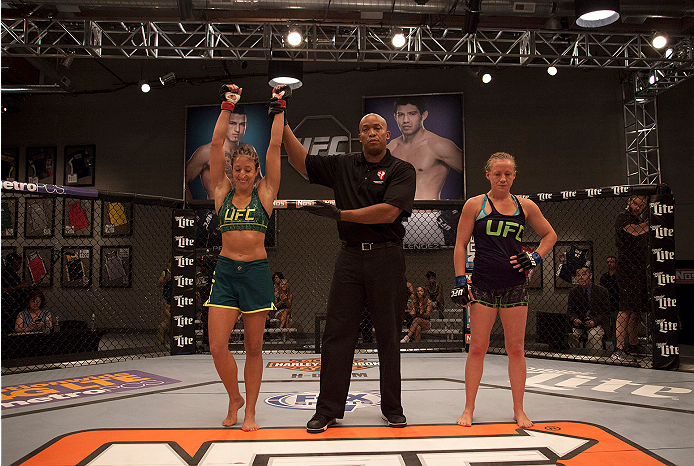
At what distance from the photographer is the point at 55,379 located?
399 centimetres

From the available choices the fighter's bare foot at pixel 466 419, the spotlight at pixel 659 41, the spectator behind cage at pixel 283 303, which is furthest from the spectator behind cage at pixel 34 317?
the spotlight at pixel 659 41

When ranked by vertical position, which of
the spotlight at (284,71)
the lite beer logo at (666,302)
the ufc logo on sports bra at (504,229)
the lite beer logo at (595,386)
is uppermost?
the spotlight at (284,71)

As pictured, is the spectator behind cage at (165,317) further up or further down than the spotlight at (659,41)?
further down

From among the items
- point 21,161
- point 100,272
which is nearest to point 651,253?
point 100,272

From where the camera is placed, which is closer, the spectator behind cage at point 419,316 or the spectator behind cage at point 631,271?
the spectator behind cage at point 631,271

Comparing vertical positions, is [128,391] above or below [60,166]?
below

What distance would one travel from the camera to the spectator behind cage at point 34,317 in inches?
211

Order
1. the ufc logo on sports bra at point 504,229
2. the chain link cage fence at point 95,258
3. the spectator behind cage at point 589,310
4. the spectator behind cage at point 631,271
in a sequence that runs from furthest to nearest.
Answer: the chain link cage fence at point 95,258 < the spectator behind cage at point 589,310 < the spectator behind cage at point 631,271 < the ufc logo on sports bra at point 504,229

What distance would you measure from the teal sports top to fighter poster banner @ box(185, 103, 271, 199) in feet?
22.4

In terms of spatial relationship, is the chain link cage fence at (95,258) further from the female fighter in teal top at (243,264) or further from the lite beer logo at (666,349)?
the lite beer logo at (666,349)

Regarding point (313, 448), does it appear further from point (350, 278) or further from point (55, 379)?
point (55, 379)

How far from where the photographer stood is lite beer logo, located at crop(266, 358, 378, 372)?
441 cm

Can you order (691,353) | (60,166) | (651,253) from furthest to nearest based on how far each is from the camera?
(60,166), (691,353), (651,253)

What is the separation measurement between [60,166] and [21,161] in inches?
37.2
